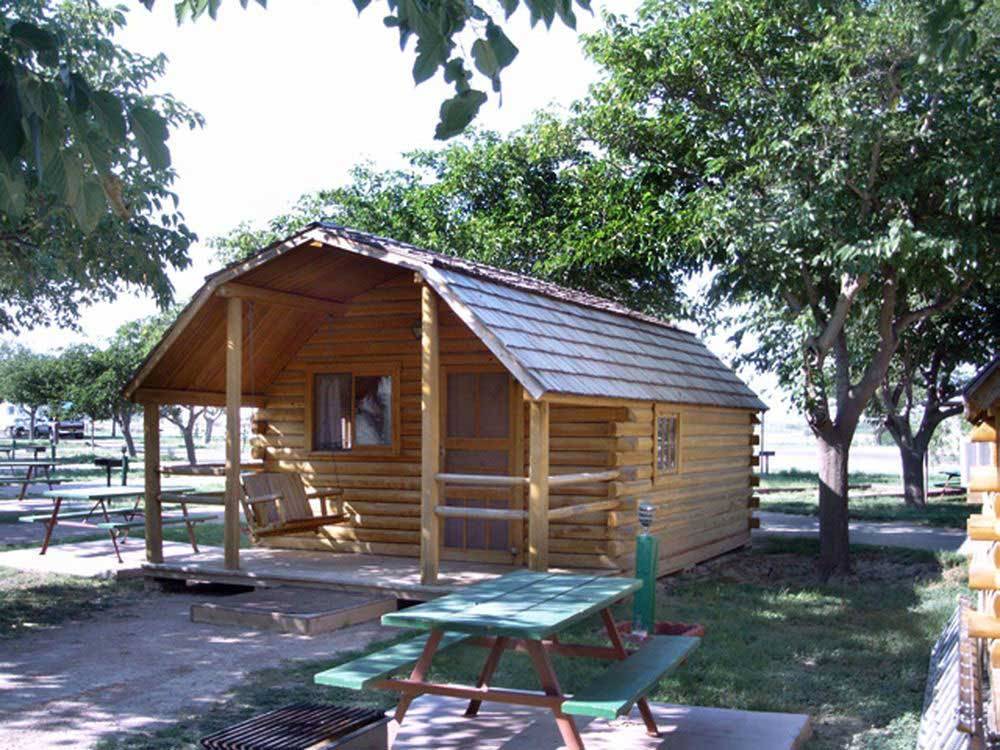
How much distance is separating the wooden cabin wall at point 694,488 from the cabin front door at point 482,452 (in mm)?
1270

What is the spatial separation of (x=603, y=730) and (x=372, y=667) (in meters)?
1.74

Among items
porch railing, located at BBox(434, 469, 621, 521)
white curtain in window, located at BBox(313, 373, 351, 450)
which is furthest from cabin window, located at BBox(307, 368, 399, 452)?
porch railing, located at BBox(434, 469, 621, 521)

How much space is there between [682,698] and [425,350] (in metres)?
4.35

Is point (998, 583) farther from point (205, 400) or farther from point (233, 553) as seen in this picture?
point (205, 400)

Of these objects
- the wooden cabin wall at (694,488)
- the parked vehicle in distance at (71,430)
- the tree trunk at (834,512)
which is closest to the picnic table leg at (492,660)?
the wooden cabin wall at (694,488)

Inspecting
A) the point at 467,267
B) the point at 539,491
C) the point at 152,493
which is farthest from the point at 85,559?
the point at 539,491

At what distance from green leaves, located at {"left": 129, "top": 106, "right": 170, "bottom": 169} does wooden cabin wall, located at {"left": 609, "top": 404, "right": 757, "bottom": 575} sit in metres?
8.12

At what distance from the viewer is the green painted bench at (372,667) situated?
5141 mm

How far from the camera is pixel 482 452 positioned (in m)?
12.2


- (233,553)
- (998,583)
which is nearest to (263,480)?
(233,553)

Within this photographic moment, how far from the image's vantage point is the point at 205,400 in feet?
41.6

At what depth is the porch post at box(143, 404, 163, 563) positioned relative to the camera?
11891 millimetres

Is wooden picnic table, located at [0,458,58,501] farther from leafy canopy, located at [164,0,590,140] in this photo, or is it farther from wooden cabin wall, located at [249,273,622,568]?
leafy canopy, located at [164,0,590,140]

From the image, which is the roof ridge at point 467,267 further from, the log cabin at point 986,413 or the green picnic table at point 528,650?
the log cabin at point 986,413
